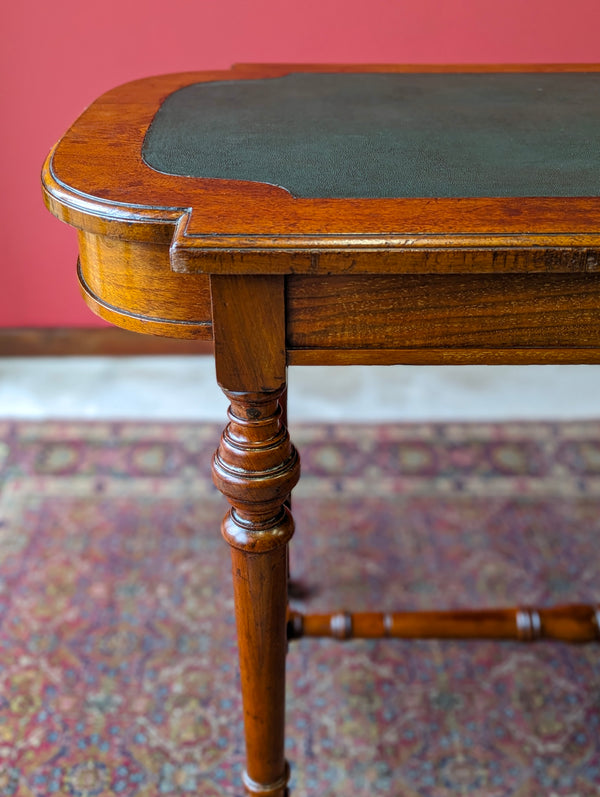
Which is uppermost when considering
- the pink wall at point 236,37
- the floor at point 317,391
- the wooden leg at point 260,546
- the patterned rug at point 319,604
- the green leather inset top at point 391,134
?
the green leather inset top at point 391,134

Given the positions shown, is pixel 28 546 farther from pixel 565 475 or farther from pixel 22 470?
pixel 565 475

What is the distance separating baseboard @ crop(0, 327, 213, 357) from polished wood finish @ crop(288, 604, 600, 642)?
1.15 metres

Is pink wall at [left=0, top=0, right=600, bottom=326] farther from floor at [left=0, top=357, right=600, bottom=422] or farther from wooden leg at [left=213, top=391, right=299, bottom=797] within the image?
wooden leg at [left=213, top=391, right=299, bottom=797]

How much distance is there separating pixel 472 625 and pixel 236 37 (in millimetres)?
1435

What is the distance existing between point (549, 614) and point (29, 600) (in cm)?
83

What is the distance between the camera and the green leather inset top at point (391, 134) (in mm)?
762

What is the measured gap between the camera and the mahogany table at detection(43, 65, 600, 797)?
65cm

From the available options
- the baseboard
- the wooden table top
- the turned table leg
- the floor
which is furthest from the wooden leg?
the baseboard

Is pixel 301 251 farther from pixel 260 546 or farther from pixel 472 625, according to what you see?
pixel 472 625

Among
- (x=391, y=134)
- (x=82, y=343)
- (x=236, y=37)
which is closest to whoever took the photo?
(x=391, y=134)

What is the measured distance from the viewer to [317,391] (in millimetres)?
2092

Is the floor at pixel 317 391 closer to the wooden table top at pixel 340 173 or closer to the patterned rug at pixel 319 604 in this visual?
the patterned rug at pixel 319 604

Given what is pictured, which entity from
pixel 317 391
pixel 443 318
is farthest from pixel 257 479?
pixel 317 391

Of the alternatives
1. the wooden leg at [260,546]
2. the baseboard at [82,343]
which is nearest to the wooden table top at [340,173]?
the wooden leg at [260,546]
